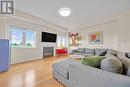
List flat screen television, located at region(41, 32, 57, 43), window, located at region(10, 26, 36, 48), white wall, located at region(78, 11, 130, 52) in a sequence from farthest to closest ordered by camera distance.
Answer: flat screen television, located at region(41, 32, 57, 43) → window, located at region(10, 26, 36, 48) → white wall, located at region(78, 11, 130, 52)

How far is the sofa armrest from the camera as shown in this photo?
3.86ft

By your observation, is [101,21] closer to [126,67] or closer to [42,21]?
[42,21]

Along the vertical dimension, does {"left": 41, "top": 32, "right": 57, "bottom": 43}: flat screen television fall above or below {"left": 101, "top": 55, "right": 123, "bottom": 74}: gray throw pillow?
above

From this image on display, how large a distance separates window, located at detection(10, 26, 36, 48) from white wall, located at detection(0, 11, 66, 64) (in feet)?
0.72

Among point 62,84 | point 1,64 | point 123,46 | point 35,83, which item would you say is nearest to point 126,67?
point 62,84

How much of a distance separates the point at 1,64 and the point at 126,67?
12.6ft

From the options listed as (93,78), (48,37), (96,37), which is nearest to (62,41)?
(48,37)

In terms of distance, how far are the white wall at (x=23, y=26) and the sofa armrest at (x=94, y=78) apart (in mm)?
3707

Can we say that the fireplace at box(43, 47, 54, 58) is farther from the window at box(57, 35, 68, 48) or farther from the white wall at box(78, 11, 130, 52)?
the white wall at box(78, 11, 130, 52)

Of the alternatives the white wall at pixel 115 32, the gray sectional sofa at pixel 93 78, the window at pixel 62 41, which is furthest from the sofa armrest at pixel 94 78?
the window at pixel 62 41

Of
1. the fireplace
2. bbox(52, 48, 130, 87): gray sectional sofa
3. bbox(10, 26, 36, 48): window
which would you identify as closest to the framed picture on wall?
the fireplace

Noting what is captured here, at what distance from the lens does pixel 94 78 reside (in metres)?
1.47

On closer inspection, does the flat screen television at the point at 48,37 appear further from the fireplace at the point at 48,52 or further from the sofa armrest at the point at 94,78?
the sofa armrest at the point at 94,78

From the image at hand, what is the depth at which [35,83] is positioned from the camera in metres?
2.75
